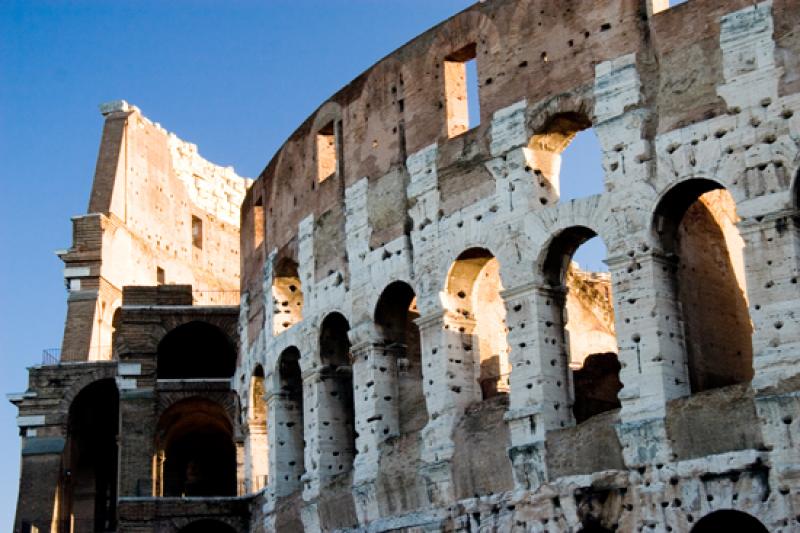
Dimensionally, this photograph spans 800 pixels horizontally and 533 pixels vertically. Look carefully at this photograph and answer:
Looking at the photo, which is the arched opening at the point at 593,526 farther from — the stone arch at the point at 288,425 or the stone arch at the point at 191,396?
the stone arch at the point at 191,396

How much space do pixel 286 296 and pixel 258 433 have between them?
267cm

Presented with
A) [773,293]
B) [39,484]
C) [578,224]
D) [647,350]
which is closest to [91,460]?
[39,484]

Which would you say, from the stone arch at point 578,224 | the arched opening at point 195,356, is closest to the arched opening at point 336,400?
the stone arch at point 578,224

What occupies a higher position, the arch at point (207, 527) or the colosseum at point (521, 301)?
the colosseum at point (521, 301)

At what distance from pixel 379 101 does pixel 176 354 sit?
10.8 m

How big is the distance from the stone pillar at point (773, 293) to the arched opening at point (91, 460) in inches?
639

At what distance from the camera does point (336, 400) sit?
2020 cm

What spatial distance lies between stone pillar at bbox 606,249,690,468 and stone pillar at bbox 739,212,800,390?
1087 mm

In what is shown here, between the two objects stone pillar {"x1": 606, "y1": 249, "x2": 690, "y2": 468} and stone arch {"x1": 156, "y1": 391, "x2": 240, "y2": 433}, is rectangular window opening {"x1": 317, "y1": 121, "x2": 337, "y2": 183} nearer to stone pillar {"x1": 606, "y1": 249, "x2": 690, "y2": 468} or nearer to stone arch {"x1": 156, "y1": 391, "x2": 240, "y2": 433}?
stone arch {"x1": 156, "y1": 391, "x2": 240, "y2": 433}

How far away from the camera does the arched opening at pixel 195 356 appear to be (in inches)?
1093

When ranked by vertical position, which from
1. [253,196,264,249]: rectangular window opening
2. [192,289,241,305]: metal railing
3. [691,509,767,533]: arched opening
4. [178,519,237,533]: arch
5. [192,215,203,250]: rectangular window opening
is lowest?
[691,509,767,533]: arched opening

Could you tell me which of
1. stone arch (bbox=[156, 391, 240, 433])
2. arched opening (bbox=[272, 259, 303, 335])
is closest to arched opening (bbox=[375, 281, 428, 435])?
arched opening (bbox=[272, 259, 303, 335])

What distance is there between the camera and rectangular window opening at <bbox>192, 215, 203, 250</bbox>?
3812 cm

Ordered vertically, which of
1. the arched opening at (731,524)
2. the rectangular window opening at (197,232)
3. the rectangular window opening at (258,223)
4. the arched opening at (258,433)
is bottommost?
the arched opening at (731,524)
